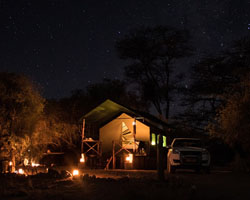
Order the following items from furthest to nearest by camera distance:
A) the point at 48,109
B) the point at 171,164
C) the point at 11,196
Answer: the point at 48,109
the point at 171,164
the point at 11,196

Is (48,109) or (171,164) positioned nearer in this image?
(171,164)

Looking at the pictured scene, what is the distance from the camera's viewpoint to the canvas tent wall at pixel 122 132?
26.1 metres

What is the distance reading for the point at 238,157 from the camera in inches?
933

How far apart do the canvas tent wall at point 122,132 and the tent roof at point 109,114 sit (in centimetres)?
41

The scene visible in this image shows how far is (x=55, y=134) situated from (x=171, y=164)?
12004 millimetres

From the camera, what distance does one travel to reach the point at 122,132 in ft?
86.9

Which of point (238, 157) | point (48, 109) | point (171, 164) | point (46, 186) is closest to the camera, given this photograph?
point (46, 186)

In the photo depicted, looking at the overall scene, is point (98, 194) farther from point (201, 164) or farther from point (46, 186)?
point (201, 164)

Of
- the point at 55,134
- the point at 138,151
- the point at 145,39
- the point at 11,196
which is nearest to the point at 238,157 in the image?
the point at 138,151

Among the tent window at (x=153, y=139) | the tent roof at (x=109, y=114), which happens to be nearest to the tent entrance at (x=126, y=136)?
the tent roof at (x=109, y=114)

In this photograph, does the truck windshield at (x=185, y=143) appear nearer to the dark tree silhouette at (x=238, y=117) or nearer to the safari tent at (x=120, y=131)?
the dark tree silhouette at (x=238, y=117)

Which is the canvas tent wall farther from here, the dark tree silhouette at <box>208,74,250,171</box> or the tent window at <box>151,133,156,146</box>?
the dark tree silhouette at <box>208,74,250,171</box>

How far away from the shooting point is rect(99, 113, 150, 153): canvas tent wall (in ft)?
85.6

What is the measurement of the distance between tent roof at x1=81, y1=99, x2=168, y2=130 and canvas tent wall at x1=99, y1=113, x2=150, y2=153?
16.2 inches
